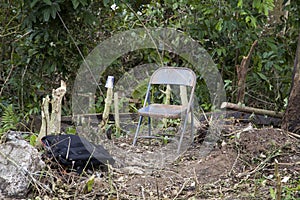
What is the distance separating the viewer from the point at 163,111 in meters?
A: 4.66

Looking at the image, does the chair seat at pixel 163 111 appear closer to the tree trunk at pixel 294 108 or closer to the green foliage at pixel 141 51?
the tree trunk at pixel 294 108

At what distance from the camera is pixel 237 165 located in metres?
4.06

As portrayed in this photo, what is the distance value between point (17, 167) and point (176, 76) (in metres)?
2.03

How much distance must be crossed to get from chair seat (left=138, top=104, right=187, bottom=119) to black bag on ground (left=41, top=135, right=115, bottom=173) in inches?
27.2

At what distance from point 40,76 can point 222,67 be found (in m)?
2.33

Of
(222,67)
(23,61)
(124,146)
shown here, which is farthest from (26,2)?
(222,67)

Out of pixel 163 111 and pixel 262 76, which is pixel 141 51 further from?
pixel 163 111

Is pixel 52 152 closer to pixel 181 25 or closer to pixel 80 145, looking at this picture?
pixel 80 145

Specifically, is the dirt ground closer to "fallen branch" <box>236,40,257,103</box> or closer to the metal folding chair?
the metal folding chair

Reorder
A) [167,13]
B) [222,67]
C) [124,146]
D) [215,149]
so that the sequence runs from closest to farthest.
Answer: [215,149] → [124,146] → [222,67] → [167,13]

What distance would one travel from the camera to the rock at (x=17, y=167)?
337 centimetres

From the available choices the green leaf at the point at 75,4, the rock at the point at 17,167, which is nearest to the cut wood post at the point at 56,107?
the rock at the point at 17,167

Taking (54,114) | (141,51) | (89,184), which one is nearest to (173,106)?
(54,114)

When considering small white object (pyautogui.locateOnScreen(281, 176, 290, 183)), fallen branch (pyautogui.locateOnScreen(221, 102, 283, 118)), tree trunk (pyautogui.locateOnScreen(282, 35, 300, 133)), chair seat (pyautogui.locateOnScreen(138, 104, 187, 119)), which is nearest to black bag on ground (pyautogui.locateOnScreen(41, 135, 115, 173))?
chair seat (pyautogui.locateOnScreen(138, 104, 187, 119))
